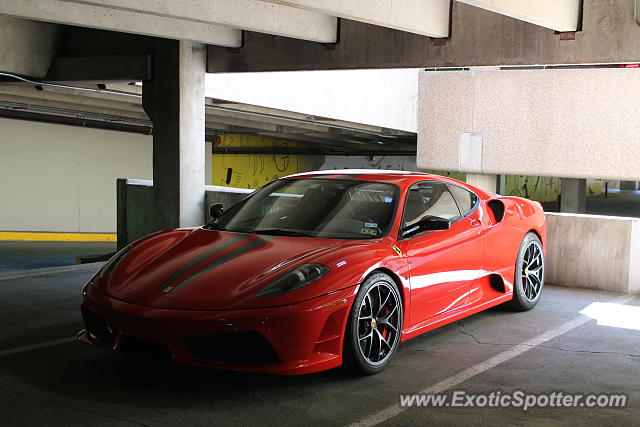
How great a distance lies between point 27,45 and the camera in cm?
1082

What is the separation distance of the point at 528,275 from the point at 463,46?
2.84 meters

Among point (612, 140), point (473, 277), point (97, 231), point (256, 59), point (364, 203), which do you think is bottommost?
point (97, 231)

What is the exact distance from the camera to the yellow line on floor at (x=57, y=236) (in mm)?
21266

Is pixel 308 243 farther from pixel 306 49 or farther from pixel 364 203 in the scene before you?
pixel 306 49

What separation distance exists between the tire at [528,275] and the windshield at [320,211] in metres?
1.90

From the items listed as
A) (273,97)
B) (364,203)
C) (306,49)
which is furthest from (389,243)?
(273,97)

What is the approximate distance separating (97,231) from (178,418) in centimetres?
2019

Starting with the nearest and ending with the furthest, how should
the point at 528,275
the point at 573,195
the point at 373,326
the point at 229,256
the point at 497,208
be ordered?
the point at 373,326 < the point at 229,256 < the point at 497,208 < the point at 528,275 < the point at 573,195

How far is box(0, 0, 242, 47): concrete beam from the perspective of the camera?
8.48 metres

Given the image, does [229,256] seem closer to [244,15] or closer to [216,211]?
[216,211]

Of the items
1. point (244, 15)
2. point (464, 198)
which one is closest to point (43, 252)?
point (244, 15)

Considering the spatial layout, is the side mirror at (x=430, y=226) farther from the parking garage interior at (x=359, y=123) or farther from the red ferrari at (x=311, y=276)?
the parking garage interior at (x=359, y=123)

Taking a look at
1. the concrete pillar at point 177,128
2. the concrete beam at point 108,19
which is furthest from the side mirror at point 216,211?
the concrete pillar at point 177,128

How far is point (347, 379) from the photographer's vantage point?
4.70 m
